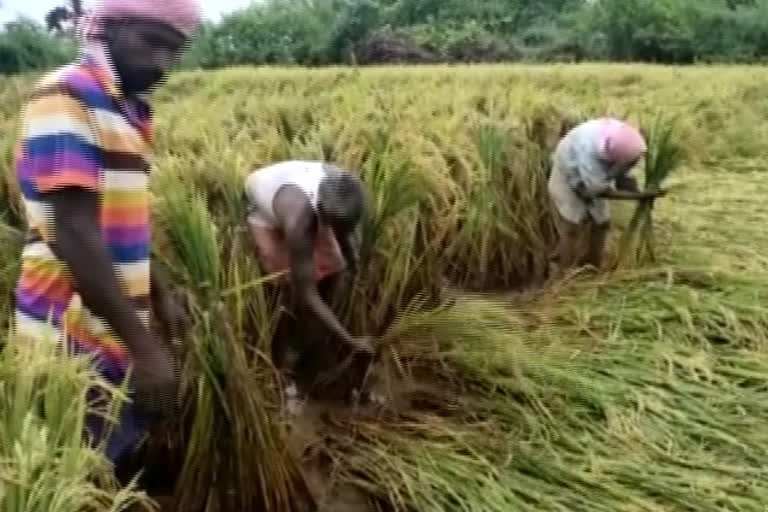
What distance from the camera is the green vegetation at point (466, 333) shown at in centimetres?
253

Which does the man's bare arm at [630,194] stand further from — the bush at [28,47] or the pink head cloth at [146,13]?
the pink head cloth at [146,13]

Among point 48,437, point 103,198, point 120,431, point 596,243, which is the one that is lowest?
point 596,243

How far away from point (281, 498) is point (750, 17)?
638 inches

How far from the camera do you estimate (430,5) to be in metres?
19.3

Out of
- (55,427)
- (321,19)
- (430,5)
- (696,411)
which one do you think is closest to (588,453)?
(696,411)

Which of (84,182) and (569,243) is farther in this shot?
(569,243)

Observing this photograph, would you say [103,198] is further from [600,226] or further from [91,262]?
[600,226]

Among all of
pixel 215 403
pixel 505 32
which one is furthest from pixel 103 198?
pixel 505 32

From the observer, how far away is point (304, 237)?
2752mm

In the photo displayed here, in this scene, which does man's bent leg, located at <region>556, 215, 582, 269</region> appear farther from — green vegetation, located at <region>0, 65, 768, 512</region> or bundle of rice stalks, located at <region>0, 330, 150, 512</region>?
bundle of rice stalks, located at <region>0, 330, 150, 512</region>

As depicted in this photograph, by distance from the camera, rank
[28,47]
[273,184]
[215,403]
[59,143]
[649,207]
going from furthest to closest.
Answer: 1. [649,207]
2. [28,47]
3. [273,184]
4. [215,403]
5. [59,143]

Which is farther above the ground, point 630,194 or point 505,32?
point 505,32

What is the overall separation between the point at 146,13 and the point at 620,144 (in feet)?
9.54

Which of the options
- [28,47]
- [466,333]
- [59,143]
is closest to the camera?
[59,143]
